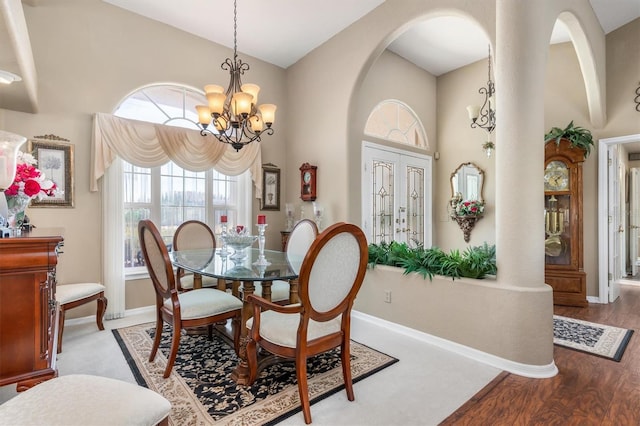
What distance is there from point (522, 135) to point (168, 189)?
3901 millimetres

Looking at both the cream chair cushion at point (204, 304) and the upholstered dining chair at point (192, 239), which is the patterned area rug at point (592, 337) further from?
the upholstered dining chair at point (192, 239)

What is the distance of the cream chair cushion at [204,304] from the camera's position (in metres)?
2.30

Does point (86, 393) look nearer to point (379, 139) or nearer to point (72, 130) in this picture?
point (72, 130)

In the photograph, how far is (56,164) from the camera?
3326 millimetres

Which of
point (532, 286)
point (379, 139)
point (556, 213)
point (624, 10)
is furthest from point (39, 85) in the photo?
point (624, 10)

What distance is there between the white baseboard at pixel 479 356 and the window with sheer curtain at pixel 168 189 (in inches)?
102

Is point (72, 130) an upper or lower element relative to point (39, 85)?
lower

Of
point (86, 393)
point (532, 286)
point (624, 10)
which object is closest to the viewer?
point (86, 393)

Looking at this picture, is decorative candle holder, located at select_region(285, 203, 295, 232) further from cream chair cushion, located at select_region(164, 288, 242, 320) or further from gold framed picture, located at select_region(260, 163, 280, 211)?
cream chair cushion, located at select_region(164, 288, 242, 320)

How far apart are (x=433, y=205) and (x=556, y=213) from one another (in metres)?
1.84

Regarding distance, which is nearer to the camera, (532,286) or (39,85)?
(532,286)

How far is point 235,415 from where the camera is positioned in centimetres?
189

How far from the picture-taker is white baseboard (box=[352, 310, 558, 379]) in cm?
241

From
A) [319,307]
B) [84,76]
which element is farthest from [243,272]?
[84,76]
